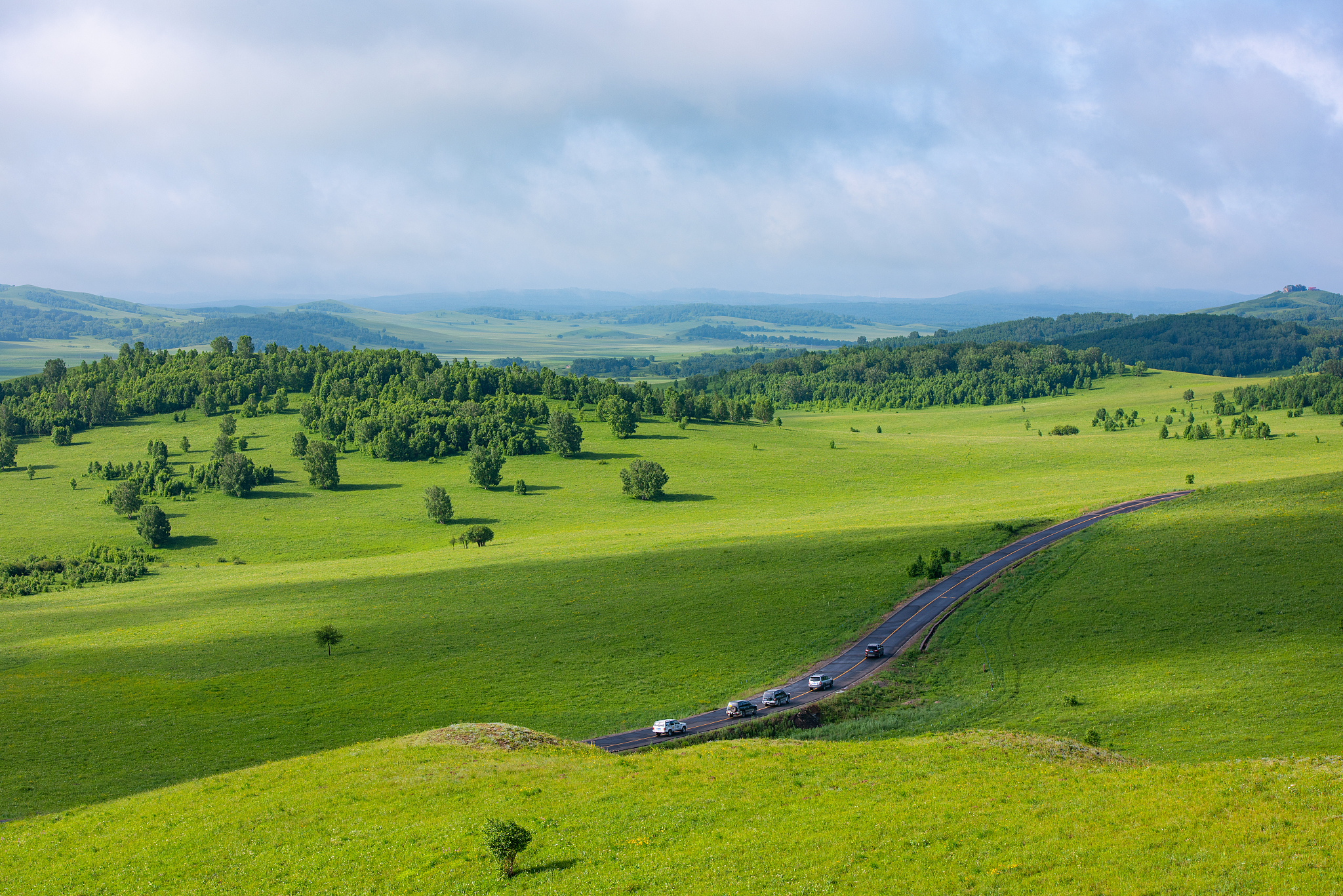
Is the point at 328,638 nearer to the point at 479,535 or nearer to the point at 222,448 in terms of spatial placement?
the point at 479,535

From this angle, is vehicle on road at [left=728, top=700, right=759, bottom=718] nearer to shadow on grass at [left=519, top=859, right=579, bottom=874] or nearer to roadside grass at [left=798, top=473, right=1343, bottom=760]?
roadside grass at [left=798, top=473, right=1343, bottom=760]

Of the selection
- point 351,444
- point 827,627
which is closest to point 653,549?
point 827,627

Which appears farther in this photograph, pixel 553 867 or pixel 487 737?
pixel 487 737

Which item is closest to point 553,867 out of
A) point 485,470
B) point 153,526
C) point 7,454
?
point 153,526

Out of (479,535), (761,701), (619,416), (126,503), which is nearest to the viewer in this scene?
(761,701)

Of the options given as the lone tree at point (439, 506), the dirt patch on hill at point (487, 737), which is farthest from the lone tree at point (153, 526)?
the dirt patch on hill at point (487, 737)

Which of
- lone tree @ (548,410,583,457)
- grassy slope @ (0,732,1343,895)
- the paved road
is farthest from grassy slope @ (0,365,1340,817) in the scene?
grassy slope @ (0,732,1343,895)

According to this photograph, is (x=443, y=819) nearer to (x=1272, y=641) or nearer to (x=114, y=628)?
(x=1272, y=641)
